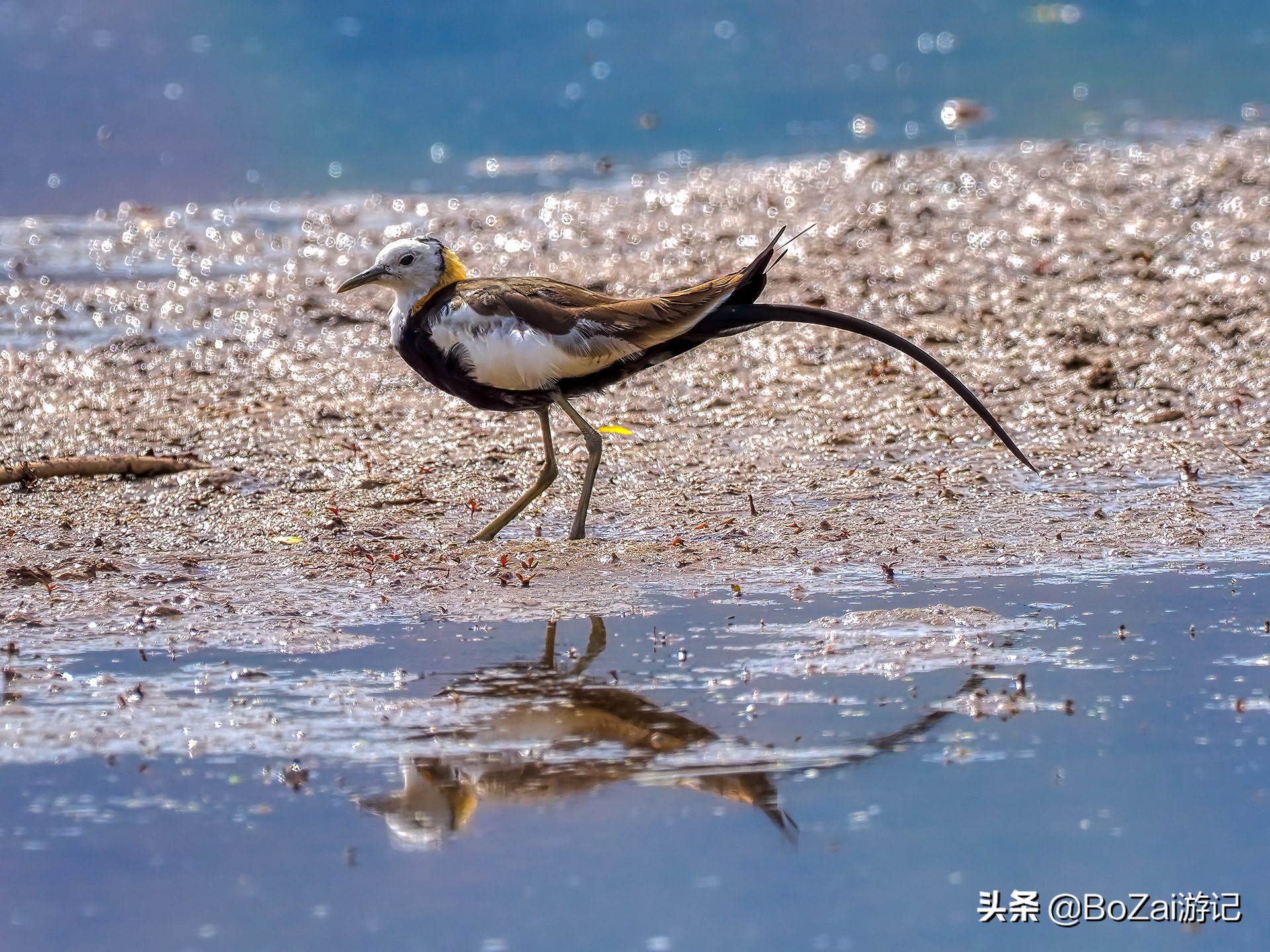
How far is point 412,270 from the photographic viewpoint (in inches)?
246

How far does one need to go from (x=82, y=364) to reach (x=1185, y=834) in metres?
6.76

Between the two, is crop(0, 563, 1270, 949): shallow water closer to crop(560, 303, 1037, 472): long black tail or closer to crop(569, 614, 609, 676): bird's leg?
crop(569, 614, 609, 676): bird's leg

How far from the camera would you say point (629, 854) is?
148 inches

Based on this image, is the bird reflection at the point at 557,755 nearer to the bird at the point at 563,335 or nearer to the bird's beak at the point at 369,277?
the bird at the point at 563,335

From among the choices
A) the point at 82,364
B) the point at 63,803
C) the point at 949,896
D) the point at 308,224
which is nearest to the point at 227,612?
the point at 63,803

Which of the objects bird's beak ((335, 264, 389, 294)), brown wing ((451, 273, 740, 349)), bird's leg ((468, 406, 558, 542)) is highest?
bird's beak ((335, 264, 389, 294))

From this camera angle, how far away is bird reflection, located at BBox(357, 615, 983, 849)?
4.00 meters

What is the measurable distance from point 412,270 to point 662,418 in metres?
1.86

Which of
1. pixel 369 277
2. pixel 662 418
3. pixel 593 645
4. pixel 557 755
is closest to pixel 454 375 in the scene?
pixel 369 277

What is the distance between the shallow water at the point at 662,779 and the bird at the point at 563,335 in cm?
113

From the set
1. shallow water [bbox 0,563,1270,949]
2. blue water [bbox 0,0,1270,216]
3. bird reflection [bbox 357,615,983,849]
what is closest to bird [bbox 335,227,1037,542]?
shallow water [bbox 0,563,1270,949]

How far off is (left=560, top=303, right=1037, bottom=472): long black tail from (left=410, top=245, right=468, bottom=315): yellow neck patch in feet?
2.18

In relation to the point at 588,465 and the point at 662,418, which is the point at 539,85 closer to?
the point at 662,418

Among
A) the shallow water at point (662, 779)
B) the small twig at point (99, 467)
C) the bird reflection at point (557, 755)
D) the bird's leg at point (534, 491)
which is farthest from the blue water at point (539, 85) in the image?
the bird reflection at point (557, 755)
